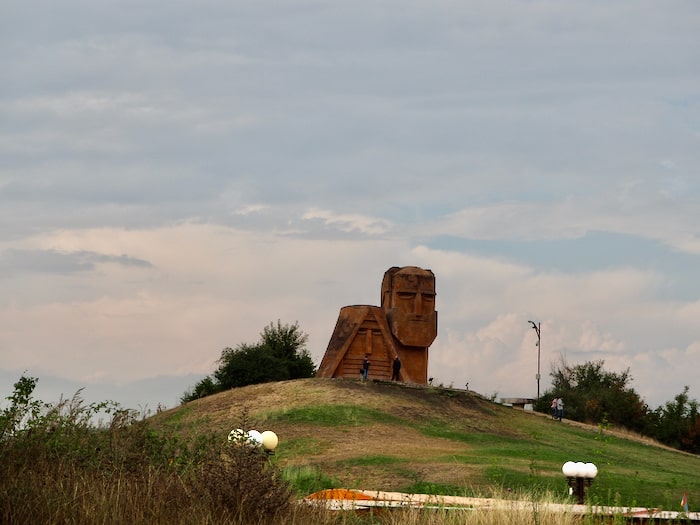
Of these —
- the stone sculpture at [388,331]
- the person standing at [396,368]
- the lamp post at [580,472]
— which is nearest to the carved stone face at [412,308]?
the stone sculpture at [388,331]

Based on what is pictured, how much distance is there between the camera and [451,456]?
25844 millimetres

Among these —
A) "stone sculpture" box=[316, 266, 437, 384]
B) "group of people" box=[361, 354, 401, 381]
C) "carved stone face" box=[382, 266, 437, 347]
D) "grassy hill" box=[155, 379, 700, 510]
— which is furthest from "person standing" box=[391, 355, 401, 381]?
"grassy hill" box=[155, 379, 700, 510]

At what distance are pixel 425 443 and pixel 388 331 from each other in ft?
30.4

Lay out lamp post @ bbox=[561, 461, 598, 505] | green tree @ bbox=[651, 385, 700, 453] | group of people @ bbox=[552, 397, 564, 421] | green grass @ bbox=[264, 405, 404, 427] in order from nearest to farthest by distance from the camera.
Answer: lamp post @ bbox=[561, 461, 598, 505] → green grass @ bbox=[264, 405, 404, 427] → group of people @ bbox=[552, 397, 564, 421] → green tree @ bbox=[651, 385, 700, 453]

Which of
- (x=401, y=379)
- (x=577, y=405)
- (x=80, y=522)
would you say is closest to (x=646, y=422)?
(x=577, y=405)

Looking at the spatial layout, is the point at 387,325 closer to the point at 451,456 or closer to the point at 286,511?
the point at 451,456

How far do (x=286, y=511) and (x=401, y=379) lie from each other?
26.5 meters

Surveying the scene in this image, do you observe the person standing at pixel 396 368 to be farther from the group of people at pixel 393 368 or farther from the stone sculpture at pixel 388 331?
the stone sculpture at pixel 388 331

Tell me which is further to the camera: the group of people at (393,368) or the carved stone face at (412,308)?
the carved stone face at (412,308)

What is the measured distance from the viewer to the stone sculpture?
38.4 meters

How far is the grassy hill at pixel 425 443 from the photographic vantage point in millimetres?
21703

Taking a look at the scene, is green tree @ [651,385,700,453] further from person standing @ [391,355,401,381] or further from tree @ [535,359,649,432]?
person standing @ [391,355,401,381]

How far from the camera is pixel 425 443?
29.9m

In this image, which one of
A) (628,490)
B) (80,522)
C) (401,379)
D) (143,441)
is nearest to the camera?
(80,522)
